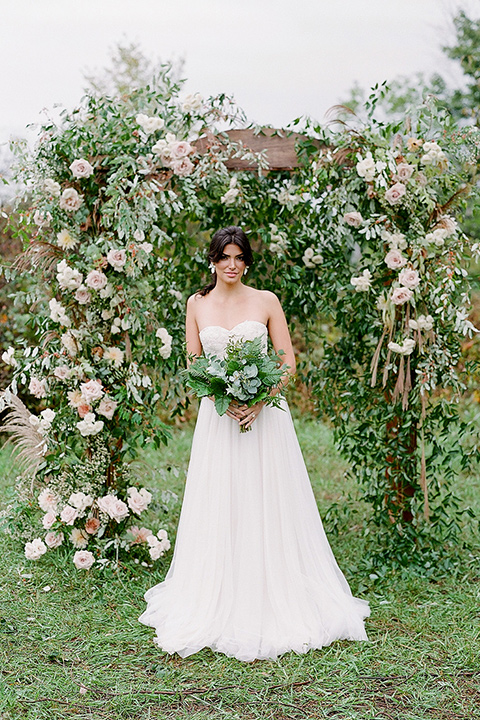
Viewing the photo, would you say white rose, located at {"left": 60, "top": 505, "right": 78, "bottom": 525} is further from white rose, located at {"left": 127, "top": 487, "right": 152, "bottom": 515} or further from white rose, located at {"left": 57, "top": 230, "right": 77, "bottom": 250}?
white rose, located at {"left": 57, "top": 230, "right": 77, "bottom": 250}

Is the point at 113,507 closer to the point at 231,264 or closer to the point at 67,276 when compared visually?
the point at 67,276

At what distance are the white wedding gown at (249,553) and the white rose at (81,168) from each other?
42.6 inches

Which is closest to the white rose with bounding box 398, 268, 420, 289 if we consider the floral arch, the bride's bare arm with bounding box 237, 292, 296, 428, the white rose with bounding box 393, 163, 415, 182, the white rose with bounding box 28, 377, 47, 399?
the floral arch

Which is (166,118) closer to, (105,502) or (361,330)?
(361,330)

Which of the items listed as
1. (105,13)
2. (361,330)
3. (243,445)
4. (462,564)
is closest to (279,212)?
(361,330)

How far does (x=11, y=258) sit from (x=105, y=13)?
662 centimetres

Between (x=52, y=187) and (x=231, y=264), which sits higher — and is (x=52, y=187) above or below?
above

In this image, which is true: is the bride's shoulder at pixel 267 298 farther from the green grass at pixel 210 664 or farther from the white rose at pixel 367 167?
the green grass at pixel 210 664

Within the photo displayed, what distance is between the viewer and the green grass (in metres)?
2.73

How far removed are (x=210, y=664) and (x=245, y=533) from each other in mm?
596

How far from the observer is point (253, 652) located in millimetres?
3105

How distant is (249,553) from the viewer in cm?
333

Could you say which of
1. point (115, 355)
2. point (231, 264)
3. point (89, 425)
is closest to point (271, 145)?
point (231, 264)

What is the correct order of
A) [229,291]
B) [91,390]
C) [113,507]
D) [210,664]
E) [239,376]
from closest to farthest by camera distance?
[210,664], [239,376], [229,291], [91,390], [113,507]
